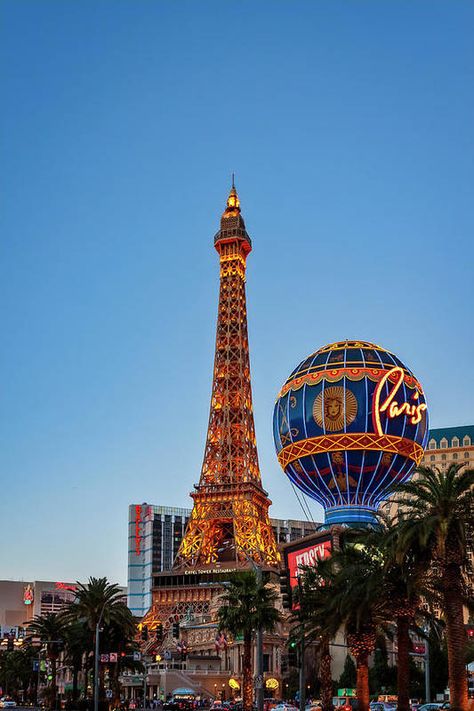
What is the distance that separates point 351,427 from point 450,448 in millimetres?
89185

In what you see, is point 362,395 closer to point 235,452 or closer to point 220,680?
point 220,680

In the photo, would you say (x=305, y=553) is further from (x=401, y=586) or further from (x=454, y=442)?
(x=454, y=442)

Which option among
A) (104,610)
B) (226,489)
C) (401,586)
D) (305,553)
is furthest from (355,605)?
(226,489)

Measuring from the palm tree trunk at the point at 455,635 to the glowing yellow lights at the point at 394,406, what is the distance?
36.0 metres

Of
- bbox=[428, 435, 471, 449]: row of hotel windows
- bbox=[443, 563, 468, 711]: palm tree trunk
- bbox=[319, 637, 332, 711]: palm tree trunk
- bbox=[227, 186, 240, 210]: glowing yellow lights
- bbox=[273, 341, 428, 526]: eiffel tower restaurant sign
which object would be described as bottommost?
bbox=[319, 637, 332, 711]: palm tree trunk

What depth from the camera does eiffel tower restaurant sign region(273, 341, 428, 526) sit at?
71.2 meters

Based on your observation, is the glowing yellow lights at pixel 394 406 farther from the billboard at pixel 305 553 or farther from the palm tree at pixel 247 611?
the palm tree at pixel 247 611

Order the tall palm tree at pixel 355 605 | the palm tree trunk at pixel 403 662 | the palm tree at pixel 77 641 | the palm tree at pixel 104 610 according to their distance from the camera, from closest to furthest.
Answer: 1. the palm tree trunk at pixel 403 662
2. the tall palm tree at pixel 355 605
3. the palm tree at pixel 104 610
4. the palm tree at pixel 77 641

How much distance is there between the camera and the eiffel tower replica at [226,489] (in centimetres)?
11562

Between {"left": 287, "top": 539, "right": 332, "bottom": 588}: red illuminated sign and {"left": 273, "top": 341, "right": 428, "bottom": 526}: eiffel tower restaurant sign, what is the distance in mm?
3193

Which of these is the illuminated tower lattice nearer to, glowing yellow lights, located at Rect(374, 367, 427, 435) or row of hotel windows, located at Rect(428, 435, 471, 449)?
row of hotel windows, located at Rect(428, 435, 471, 449)

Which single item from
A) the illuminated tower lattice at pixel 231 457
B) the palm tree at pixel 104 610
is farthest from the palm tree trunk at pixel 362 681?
the illuminated tower lattice at pixel 231 457

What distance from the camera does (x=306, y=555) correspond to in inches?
3167

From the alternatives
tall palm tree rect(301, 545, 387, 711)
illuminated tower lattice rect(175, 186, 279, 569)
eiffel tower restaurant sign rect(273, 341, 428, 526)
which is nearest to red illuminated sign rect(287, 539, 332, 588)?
eiffel tower restaurant sign rect(273, 341, 428, 526)
